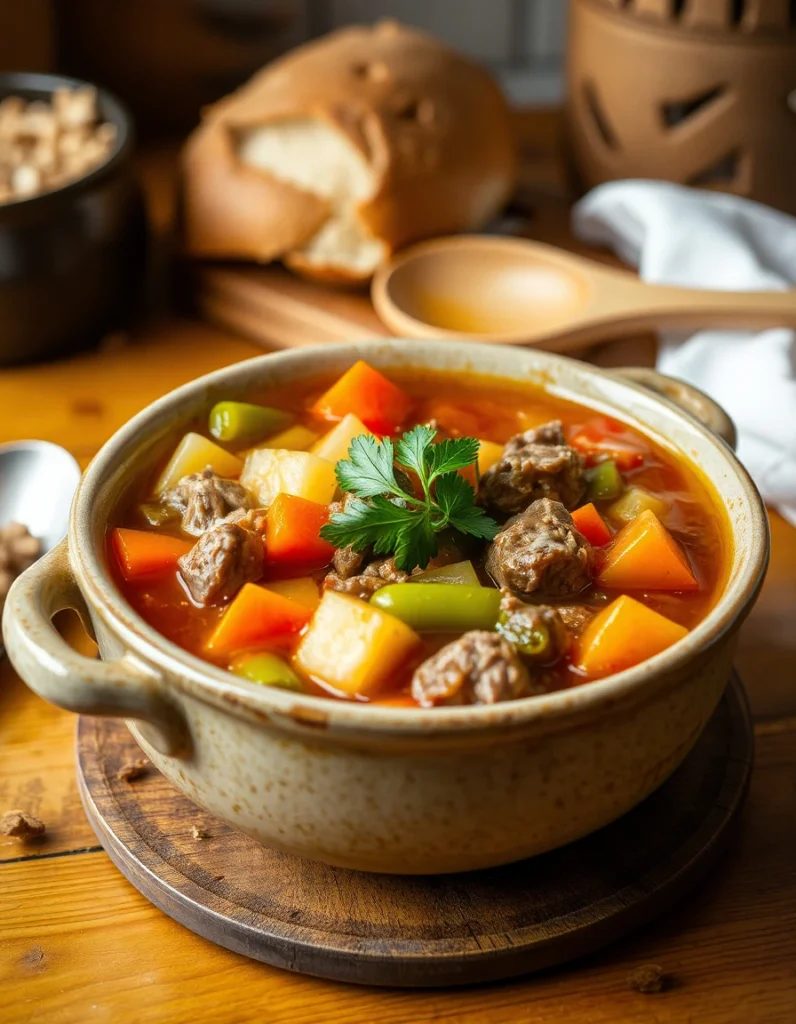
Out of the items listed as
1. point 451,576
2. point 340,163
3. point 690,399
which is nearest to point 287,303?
point 340,163

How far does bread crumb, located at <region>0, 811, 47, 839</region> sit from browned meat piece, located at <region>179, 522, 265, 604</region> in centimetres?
45

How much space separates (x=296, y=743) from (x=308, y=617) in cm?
31

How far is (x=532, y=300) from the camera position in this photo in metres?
3.11

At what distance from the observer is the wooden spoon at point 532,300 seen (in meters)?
2.92

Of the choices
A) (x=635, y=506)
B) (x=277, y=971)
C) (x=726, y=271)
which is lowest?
(x=277, y=971)

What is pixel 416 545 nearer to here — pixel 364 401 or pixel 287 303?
pixel 364 401

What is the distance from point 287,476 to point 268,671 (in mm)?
473

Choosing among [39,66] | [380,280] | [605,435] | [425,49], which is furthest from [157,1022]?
[39,66]

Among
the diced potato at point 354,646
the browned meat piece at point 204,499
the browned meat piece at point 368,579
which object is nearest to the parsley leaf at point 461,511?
the browned meat piece at point 368,579

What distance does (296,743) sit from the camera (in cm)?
142

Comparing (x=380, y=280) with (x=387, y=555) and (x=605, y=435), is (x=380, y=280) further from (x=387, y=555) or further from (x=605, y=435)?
(x=387, y=555)

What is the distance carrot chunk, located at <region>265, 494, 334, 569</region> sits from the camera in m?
1.83

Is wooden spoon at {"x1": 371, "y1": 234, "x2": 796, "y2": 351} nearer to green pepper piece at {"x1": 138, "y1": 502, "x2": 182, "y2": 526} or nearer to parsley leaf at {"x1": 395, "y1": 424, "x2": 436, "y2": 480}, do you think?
parsley leaf at {"x1": 395, "y1": 424, "x2": 436, "y2": 480}

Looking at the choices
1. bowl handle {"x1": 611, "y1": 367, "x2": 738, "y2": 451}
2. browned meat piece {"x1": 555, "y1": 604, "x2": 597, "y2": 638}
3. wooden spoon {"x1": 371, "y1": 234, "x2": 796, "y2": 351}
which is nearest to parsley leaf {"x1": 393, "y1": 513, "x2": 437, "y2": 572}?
browned meat piece {"x1": 555, "y1": 604, "x2": 597, "y2": 638}
